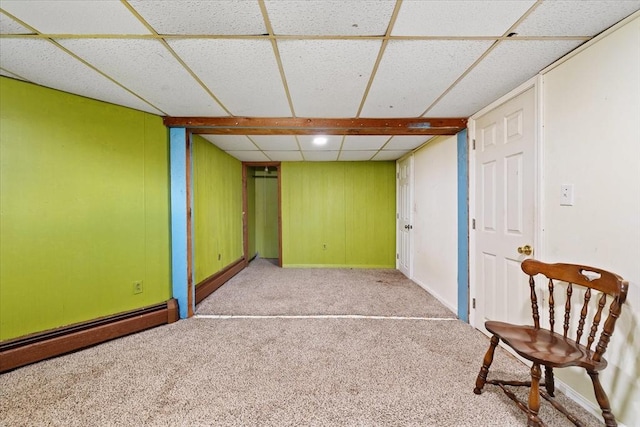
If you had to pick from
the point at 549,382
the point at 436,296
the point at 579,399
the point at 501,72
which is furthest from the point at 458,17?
the point at 436,296

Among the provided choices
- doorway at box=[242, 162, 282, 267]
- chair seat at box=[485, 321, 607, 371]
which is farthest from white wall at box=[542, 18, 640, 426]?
doorway at box=[242, 162, 282, 267]

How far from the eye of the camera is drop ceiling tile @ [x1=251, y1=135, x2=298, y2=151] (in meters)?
3.29

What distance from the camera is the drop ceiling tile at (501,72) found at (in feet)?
4.90

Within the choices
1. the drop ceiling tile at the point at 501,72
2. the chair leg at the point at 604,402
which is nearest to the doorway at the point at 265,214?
the drop ceiling tile at the point at 501,72

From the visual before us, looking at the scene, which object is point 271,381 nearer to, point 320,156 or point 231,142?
point 231,142

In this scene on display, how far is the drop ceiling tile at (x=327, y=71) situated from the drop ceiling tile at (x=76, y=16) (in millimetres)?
778

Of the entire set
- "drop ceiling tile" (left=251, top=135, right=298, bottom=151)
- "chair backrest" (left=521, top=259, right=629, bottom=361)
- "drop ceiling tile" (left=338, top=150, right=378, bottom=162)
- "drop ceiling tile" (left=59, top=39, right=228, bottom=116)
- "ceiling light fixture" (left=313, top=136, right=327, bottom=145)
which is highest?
"drop ceiling tile" (left=59, top=39, right=228, bottom=116)

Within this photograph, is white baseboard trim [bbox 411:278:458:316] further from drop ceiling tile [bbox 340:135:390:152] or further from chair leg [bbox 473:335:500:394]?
drop ceiling tile [bbox 340:135:390:152]

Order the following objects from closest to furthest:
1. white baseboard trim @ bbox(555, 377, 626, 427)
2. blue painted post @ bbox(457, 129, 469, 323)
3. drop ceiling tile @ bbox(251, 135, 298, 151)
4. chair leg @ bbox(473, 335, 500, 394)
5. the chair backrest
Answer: the chair backrest, white baseboard trim @ bbox(555, 377, 626, 427), chair leg @ bbox(473, 335, 500, 394), blue painted post @ bbox(457, 129, 469, 323), drop ceiling tile @ bbox(251, 135, 298, 151)

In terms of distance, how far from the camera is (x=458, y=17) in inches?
49.4

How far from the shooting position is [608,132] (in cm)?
136

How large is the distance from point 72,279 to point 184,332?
1016mm

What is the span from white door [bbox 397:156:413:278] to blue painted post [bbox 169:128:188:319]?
331cm

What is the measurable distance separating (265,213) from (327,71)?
186 inches
